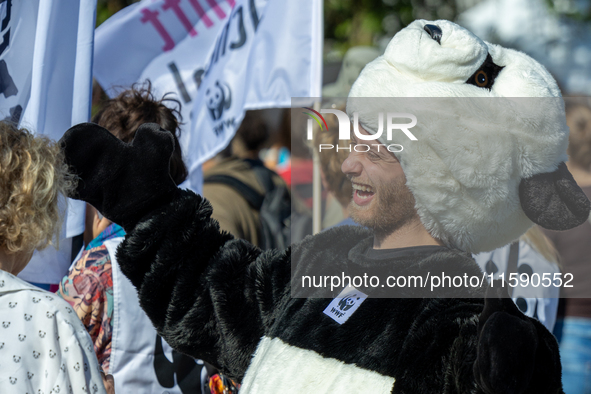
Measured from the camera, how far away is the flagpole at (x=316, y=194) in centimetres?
186

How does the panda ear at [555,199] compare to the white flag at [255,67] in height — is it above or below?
above

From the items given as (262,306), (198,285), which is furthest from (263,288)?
(198,285)

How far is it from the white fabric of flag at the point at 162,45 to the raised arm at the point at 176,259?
1.58 m

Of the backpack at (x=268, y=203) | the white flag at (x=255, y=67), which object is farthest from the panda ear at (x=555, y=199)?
the backpack at (x=268, y=203)

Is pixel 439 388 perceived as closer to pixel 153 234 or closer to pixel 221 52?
pixel 153 234

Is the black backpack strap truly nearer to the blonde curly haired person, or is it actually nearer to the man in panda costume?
the man in panda costume

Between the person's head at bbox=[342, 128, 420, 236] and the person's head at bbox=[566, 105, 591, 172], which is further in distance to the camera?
the person's head at bbox=[566, 105, 591, 172]

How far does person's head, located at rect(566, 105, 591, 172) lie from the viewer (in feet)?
5.51

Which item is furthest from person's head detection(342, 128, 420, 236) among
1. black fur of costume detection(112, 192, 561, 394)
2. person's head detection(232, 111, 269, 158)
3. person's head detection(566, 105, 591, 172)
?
person's head detection(232, 111, 269, 158)

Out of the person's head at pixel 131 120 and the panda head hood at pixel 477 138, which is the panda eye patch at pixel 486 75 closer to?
the panda head hood at pixel 477 138

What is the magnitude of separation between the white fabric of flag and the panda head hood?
2.00 metres

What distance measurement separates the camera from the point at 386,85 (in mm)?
1451

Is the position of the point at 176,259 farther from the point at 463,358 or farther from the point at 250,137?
the point at 250,137

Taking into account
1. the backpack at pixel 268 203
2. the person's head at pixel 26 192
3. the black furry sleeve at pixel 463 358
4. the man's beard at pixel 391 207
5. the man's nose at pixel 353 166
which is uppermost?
the person's head at pixel 26 192
